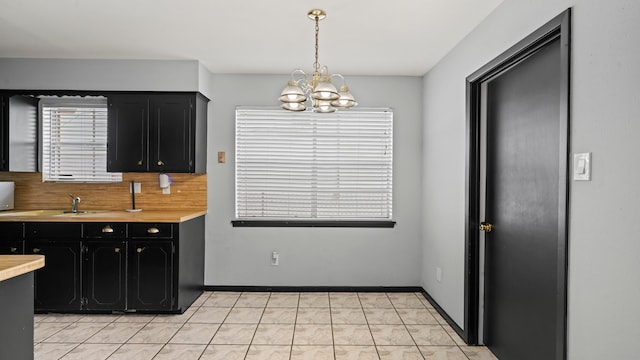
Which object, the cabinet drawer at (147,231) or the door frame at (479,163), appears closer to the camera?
the door frame at (479,163)

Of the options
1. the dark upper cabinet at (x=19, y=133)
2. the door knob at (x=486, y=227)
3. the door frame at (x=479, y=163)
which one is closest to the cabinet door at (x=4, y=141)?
the dark upper cabinet at (x=19, y=133)

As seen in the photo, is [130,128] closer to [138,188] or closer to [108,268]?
[138,188]

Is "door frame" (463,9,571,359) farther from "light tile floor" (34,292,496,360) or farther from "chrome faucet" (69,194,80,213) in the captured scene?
"chrome faucet" (69,194,80,213)

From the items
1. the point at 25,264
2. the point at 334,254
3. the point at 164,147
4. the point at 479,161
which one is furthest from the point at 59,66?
the point at 479,161

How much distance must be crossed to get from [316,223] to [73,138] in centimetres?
280

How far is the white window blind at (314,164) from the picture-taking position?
4.59m

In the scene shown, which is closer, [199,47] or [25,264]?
[25,264]

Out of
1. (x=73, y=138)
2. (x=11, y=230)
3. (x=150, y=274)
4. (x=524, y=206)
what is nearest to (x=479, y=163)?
(x=524, y=206)

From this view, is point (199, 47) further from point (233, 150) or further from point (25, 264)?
point (25, 264)

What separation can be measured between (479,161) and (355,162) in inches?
67.2

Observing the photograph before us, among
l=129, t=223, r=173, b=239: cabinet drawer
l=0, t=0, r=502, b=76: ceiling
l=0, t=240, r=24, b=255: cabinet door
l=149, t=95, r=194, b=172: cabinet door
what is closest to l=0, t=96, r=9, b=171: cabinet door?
l=0, t=0, r=502, b=76: ceiling

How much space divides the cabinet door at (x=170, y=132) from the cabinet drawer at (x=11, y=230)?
1.30 meters

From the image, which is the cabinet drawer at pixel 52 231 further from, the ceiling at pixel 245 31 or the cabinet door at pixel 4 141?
the ceiling at pixel 245 31

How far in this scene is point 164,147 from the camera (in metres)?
4.12
